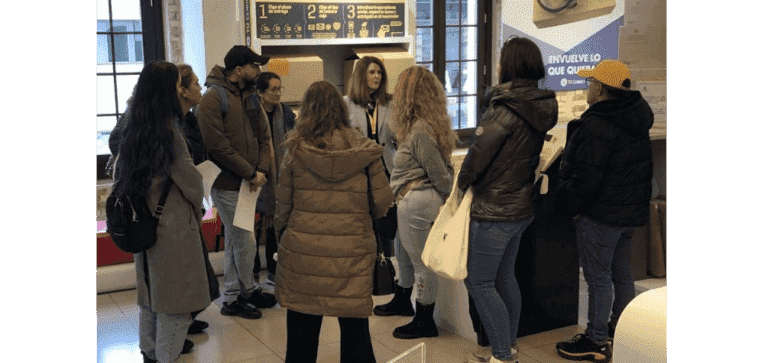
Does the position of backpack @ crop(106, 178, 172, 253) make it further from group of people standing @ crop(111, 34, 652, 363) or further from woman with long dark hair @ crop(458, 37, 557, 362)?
woman with long dark hair @ crop(458, 37, 557, 362)

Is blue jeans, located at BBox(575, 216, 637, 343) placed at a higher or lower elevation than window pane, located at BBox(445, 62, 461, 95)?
lower

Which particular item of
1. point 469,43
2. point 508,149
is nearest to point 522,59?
point 508,149

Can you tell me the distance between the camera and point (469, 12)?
7570 mm

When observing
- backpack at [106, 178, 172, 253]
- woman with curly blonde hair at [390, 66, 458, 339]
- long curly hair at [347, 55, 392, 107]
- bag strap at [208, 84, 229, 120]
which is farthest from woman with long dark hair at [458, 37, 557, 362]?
bag strap at [208, 84, 229, 120]

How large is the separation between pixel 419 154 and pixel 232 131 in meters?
1.30

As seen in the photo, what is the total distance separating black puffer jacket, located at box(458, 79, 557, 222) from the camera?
3.11 metres

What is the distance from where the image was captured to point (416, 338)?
404cm

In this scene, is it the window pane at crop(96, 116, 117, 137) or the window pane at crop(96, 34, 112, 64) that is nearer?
the window pane at crop(96, 34, 112, 64)

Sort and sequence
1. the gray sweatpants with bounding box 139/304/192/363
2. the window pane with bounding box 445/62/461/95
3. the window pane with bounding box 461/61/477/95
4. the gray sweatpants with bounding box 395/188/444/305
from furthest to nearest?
the window pane with bounding box 461/61/477/95 < the window pane with bounding box 445/62/461/95 < the gray sweatpants with bounding box 395/188/444/305 < the gray sweatpants with bounding box 139/304/192/363

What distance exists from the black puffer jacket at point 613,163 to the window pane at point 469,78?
14.1ft

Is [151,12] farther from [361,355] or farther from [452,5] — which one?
[361,355]

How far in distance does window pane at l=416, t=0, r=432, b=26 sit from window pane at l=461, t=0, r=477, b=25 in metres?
0.39

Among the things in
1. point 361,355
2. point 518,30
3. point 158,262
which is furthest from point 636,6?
point 158,262

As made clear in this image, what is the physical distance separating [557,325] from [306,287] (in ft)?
6.03
